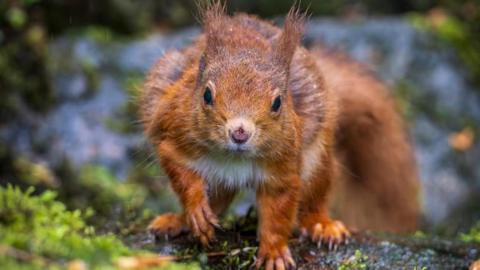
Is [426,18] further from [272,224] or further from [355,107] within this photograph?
[272,224]

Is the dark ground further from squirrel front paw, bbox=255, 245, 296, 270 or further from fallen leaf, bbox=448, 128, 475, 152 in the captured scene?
fallen leaf, bbox=448, 128, 475, 152

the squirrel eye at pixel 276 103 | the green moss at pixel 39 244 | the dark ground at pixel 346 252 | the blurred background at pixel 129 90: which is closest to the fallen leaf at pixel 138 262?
the green moss at pixel 39 244

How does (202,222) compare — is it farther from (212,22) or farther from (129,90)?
(129,90)

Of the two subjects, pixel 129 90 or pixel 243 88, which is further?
pixel 129 90

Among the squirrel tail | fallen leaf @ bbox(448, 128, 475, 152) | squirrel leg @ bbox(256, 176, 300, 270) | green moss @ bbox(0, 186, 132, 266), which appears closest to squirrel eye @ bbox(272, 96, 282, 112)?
squirrel leg @ bbox(256, 176, 300, 270)

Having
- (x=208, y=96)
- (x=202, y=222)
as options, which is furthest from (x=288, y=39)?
(x=202, y=222)

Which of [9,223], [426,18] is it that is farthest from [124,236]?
[426,18]
